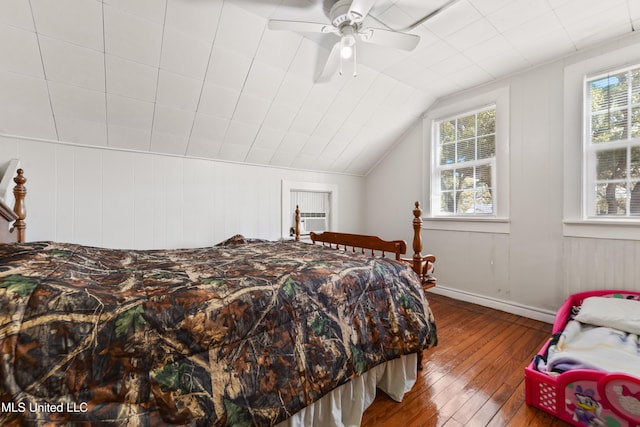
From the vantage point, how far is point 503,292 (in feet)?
9.56

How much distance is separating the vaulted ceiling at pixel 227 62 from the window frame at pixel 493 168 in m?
0.25

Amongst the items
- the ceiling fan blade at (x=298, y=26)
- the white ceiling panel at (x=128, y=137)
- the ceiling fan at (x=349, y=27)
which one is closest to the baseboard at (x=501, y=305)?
the ceiling fan at (x=349, y=27)

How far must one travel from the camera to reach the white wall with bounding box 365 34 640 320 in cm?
233

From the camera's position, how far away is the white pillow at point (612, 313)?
5.95 feet

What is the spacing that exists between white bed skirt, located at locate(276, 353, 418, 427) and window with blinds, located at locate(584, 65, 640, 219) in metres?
2.25

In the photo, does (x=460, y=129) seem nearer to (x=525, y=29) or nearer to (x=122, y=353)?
(x=525, y=29)

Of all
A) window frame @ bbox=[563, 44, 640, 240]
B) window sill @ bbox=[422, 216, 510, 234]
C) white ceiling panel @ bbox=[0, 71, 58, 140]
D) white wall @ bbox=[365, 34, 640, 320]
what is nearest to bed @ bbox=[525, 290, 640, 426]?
white wall @ bbox=[365, 34, 640, 320]

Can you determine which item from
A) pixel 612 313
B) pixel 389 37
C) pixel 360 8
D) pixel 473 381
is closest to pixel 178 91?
pixel 360 8

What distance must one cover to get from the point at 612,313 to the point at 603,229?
0.77 m

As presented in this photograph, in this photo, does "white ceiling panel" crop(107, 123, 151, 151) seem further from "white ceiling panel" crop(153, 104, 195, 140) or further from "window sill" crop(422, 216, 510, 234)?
"window sill" crop(422, 216, 510, 234)

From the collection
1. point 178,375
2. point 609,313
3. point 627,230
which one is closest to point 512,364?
point 609,313

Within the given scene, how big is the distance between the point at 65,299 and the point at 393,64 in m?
2.89

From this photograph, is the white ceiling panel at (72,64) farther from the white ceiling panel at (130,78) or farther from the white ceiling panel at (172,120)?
the white ceiling panel at (172,120)

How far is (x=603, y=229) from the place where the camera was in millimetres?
2318
